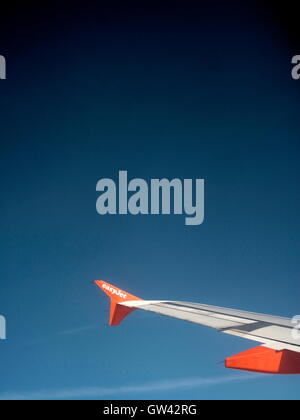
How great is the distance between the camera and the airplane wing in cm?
302

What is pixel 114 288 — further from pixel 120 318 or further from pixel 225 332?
pixel 225 332

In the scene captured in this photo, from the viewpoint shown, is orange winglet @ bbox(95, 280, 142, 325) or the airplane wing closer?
the airplane wing

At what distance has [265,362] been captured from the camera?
304 cm

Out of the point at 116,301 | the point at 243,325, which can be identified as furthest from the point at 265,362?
the point at 116,301

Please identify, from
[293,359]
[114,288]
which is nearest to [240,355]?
[293,359]

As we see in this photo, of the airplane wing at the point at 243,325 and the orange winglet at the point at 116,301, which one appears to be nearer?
the airplane wing at the point at 243,325

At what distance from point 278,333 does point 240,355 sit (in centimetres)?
126

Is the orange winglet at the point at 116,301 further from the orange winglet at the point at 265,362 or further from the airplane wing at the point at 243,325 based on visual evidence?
the orange winglet at the point at 265,362

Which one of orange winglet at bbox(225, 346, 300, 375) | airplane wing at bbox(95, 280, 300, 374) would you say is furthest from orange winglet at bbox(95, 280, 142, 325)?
orange winglet at bbox(225, 346, 300, 375)

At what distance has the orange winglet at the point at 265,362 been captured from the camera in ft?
9.78

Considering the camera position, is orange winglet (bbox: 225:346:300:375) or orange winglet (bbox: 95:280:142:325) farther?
orange winglet (bbox: 95:280:142:325)

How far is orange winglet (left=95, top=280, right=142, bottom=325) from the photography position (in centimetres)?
555

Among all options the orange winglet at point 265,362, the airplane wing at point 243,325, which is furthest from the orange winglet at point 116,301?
the orange winglet at point 265,362

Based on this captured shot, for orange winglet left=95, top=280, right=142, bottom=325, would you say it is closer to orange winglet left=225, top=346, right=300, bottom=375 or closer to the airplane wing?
the airplane wing
